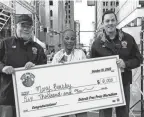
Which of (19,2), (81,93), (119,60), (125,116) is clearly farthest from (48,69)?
(19,2)

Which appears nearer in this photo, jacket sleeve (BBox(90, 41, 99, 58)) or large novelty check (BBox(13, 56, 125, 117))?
large novelty check (BBox(13, 56, 125, 117))

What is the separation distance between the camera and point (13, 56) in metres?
3.77

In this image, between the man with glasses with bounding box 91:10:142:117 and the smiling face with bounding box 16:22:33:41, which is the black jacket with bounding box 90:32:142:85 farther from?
the smiling face with bounding box 16:22:33:41

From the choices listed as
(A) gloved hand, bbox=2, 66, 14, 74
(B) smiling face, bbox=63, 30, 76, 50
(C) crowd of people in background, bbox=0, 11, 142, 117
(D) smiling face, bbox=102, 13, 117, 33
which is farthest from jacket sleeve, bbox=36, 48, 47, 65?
(D) smiling face, bbox=102, 13, 117, 33

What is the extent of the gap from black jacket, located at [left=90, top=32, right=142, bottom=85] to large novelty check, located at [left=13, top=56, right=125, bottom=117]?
4.2 inches

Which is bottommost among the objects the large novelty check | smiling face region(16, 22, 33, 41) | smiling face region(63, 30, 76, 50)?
the large novelty check

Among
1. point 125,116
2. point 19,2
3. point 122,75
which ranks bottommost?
point 125,116

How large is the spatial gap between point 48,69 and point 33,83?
11.9 inches

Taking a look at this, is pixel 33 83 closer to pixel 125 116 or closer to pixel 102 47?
pixel 102 47

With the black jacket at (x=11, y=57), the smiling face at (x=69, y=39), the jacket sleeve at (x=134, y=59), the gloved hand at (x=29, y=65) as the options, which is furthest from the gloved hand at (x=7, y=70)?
the jacket sleeve at (x=134, y=59)

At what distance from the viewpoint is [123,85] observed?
427 cm

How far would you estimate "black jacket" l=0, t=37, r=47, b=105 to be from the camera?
3.77 m

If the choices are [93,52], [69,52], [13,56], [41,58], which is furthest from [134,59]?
[13,56]

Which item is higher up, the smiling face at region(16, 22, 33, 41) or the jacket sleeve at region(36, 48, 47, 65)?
the smiling face at region(16, 22, 33, 41)
